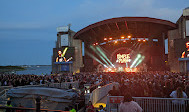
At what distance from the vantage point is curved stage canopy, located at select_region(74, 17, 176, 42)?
118ft

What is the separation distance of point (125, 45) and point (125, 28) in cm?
461

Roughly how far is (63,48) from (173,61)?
2333cm

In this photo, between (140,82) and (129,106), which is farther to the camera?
(140,82)

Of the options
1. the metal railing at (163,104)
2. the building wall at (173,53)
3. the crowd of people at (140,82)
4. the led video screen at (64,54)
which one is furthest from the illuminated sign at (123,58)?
the metal railing at (163,104)

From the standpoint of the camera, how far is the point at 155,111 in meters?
6.72

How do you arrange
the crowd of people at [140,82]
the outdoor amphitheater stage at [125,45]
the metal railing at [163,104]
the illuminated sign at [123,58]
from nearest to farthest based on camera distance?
1. the metal railing at [163,104]
2. the crowd of people at [140,82]
3. the outdoor amphitheater stage at [125,45]
4. the illuminated sign at [123,58]

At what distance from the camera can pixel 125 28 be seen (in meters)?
40.4

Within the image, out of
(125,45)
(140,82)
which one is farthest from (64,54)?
(140,82)

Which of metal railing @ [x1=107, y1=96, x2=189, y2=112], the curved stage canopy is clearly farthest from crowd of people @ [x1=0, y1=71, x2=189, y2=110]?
the curved stage canopy

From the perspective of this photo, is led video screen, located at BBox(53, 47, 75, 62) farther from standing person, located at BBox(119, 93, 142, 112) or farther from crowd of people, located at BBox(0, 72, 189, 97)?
standing person, located at BBox(119, 93, 142, 112)

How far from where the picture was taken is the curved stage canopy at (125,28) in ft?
118

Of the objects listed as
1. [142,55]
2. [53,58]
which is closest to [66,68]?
[53,58]

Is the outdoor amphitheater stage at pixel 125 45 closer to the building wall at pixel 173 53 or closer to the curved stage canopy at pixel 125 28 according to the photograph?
the curved stage canopy at pixel 125 28

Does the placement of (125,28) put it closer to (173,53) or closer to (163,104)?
(173,53)
